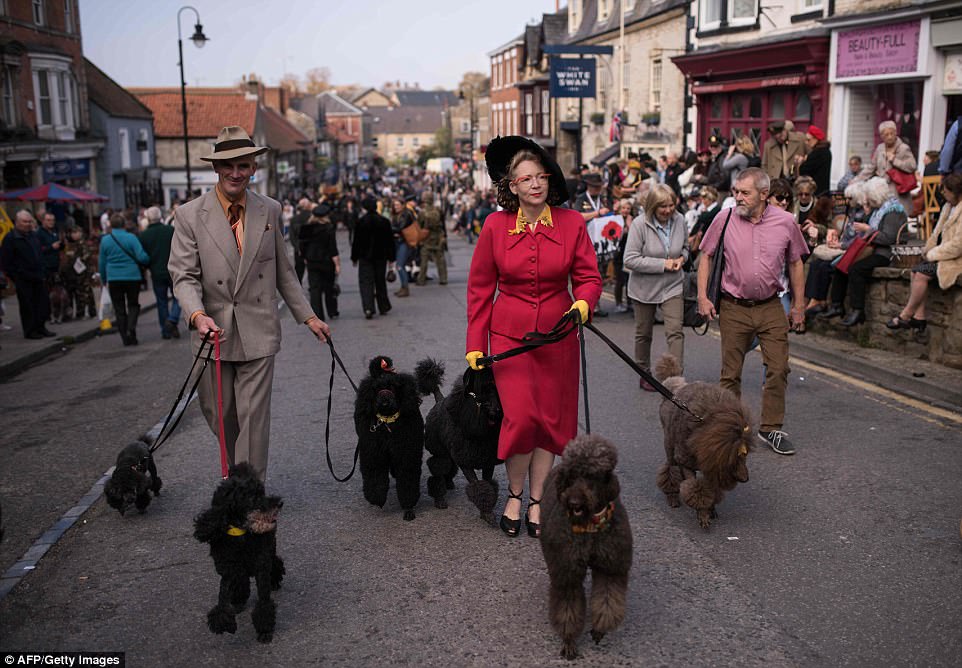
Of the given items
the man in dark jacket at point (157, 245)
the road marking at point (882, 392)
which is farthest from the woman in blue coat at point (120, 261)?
the road marking at point (882, 392)

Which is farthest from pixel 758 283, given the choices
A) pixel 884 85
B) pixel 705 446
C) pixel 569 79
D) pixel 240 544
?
pixel 569 79

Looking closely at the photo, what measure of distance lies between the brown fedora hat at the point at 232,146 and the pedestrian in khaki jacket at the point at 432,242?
13.9m

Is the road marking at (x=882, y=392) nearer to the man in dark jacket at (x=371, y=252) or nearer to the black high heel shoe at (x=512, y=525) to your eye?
the black high heel shoe at (x=512, y=525)

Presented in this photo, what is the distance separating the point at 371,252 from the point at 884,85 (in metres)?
11.6

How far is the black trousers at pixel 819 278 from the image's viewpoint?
36.0 feet

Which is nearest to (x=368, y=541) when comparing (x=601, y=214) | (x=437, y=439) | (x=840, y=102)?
(x=437, y=439)

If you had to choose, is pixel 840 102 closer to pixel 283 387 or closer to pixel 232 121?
pixel 283 387

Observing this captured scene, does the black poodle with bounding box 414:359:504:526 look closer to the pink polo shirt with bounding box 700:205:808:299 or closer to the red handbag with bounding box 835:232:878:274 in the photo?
the pink polo shirt with bounding box 700:205:808:299

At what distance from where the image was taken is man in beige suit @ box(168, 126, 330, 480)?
4.93 meters

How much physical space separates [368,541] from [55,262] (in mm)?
12702

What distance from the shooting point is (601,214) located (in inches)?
555

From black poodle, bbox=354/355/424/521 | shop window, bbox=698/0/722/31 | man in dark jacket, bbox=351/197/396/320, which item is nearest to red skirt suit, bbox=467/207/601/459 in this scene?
black poodle, bbox=354/355/424/521

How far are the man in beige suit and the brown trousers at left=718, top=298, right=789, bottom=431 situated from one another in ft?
10.4

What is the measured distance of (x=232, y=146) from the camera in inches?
196
